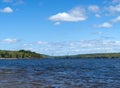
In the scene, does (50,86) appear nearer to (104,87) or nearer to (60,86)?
(60,86)

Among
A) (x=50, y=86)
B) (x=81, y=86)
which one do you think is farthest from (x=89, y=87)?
(x=50, y=86)

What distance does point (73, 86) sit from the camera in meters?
40.3

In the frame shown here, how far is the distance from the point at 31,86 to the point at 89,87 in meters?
7.17

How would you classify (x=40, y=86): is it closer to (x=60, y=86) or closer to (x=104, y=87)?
(x=60, y=86)

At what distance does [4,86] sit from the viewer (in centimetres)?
3900

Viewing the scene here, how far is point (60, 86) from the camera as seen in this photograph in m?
40.2

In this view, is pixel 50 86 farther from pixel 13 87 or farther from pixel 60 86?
pixel 13 87

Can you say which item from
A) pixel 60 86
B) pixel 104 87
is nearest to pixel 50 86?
pixel 60 86

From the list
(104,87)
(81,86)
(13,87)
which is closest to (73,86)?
(81,86)

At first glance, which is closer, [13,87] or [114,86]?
[13,87]

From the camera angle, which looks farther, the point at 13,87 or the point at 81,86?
the point at 81,86

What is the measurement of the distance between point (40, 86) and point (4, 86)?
14.6ft

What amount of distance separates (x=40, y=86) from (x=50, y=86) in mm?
1258

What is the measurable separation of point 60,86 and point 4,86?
272 inches
